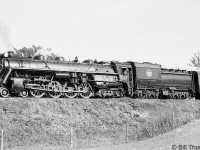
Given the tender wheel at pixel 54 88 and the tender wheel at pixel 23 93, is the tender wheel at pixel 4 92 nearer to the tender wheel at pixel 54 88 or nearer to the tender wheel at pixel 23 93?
the tender wheel at pixel 23 93

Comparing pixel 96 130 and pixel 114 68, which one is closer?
pixel 96 130

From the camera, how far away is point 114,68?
29516 mm

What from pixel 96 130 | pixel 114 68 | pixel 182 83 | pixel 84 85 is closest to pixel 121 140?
pixel 96 130

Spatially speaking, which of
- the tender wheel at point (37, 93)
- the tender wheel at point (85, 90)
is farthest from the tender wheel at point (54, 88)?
the tender wheel at point (85, 90)

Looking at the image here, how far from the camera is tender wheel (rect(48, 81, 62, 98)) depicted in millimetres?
24597

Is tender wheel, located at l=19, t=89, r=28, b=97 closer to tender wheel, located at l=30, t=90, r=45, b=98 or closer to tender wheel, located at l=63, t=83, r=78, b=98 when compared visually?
tender wheel, located at l=30, t=90, r=45, b=98

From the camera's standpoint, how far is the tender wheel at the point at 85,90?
26567 millimetres

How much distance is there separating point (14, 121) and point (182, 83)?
21.9 meters

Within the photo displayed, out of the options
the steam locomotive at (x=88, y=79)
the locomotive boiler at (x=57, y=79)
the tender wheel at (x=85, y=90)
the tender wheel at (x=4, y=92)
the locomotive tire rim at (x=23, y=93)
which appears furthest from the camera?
the tender wheel at (x=85, y=90)

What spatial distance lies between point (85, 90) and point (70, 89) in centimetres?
142

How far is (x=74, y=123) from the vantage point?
21.7 meters

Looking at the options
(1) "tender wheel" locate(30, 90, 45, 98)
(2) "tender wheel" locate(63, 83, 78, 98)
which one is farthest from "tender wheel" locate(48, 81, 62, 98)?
(1) "tender wheel" locate(30, 90, 45, 98)

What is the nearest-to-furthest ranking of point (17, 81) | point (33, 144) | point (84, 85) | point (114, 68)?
point (33, 144) < point (17, 81) < point (84, 85) < point (114, 68)

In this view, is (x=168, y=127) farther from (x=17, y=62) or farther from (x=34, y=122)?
(x=17, y=62)
